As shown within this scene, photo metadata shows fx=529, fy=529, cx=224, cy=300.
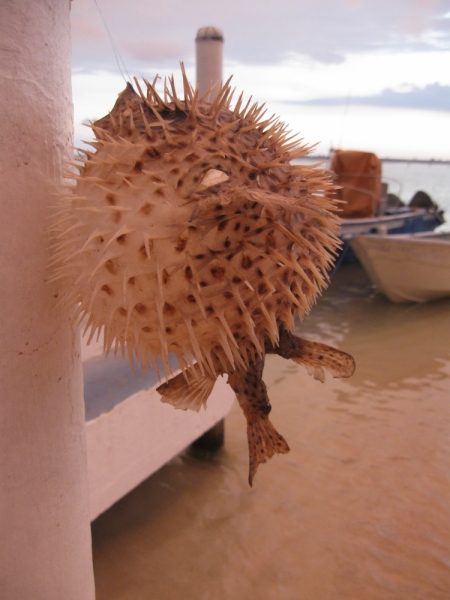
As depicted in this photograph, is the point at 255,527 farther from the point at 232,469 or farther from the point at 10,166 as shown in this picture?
the point at 10,166

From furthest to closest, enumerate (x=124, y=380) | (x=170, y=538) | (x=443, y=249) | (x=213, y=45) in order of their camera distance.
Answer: (x=443, y=249)
(x=170, y=538)
(x=213, y=45)
(x=124, y=380)

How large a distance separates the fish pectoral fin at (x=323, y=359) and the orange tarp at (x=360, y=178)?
6.57 m

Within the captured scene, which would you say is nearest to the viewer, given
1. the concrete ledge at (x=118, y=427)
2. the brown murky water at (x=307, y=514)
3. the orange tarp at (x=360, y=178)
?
the concrete ledge at (x=118, y=427)

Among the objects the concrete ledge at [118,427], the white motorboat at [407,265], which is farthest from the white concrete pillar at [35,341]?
the white motorboat at [407,265]

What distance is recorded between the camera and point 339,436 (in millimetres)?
2682

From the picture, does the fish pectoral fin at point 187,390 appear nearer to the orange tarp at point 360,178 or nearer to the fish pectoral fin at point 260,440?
the fish pectoral fin at point 260,440

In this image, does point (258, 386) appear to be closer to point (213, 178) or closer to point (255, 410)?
point (255, 410)

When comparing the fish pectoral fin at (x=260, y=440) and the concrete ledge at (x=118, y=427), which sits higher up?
the fish pectoral fin at (x=260, y=440)

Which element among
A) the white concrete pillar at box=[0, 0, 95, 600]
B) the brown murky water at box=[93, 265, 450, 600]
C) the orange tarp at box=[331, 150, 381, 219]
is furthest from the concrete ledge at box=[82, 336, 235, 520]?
the orange tarp at box=[331, 150, 381, 219]

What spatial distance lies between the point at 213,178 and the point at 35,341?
30 cm

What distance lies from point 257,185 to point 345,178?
6969mm

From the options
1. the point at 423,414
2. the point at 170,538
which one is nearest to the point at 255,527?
the point at 170,538

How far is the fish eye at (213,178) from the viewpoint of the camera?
409mm

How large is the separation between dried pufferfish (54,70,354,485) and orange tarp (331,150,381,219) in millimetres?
6576
